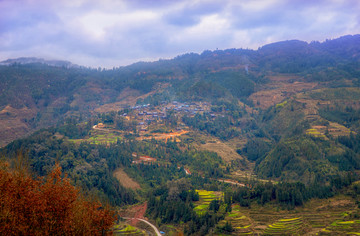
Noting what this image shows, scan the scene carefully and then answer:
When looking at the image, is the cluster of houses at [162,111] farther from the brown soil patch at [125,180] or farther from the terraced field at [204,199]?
the terraced field at [204,199]

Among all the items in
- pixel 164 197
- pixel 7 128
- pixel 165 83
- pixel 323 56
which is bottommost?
pixel 164 197

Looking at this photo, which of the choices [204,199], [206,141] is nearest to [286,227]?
[204,199]

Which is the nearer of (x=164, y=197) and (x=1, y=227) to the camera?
(x=1, y=227)

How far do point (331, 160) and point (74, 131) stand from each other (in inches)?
2599

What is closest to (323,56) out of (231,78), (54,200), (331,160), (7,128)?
(231,78)

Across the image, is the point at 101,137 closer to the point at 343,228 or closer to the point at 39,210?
the point at 343,228

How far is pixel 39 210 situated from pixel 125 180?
46.9 metres

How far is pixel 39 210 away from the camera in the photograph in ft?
42.2

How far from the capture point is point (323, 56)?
169 metres

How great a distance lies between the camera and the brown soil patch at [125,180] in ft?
188

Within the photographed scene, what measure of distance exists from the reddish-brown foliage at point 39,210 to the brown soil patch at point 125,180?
143 ft

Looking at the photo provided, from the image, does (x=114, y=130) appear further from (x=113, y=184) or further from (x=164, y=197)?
(x=164, y=197)

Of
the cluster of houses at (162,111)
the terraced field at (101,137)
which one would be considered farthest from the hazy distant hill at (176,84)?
the terraced field at (101,137)

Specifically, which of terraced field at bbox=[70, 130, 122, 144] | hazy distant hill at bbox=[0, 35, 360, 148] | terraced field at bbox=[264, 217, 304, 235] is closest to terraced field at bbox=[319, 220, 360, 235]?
terraced field at bbox=[264, 217, 304, 235]
